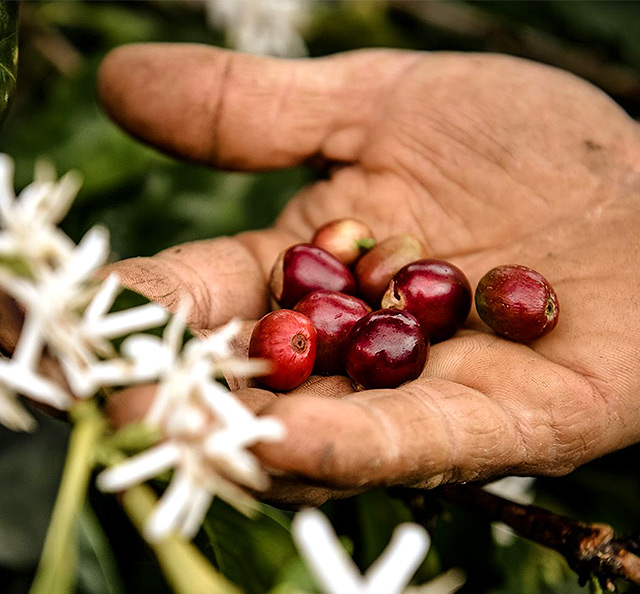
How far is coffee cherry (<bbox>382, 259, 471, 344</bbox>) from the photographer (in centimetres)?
205

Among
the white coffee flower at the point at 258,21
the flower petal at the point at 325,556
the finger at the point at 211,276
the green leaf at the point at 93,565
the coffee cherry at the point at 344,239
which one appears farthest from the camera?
the white coffee flower at the point at 258,21

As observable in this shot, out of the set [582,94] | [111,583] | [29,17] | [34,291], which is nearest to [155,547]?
[34,291]

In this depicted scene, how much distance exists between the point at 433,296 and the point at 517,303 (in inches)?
8.8

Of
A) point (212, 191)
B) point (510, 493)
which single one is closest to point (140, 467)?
point (510, 493)

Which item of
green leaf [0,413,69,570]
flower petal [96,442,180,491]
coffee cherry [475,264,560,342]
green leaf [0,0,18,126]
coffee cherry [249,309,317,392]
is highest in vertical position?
green leaf [0,0,18,126]

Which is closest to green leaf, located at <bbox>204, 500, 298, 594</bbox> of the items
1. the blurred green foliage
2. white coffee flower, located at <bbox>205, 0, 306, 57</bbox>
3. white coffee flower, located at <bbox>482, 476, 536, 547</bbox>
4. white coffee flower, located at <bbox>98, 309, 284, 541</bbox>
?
the blurred green foliage

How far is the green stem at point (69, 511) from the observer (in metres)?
0.93

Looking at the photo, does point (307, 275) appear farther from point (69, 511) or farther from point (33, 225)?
point (69, 511)

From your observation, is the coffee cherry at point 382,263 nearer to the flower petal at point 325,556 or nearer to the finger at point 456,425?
the finger at point 456,425

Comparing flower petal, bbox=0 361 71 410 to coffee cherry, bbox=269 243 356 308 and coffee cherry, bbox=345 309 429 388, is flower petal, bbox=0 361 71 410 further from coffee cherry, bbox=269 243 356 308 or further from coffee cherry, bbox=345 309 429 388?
coffee cherry, bbox=269 243 356 308

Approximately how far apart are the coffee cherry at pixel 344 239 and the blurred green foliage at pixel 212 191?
0.77 metres

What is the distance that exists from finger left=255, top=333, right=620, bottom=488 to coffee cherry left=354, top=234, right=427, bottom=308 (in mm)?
310

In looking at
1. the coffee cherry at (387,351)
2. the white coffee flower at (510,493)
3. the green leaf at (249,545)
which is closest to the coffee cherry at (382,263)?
the coffee cherry at (387,351)

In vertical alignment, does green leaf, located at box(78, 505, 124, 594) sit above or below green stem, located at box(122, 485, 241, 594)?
below
